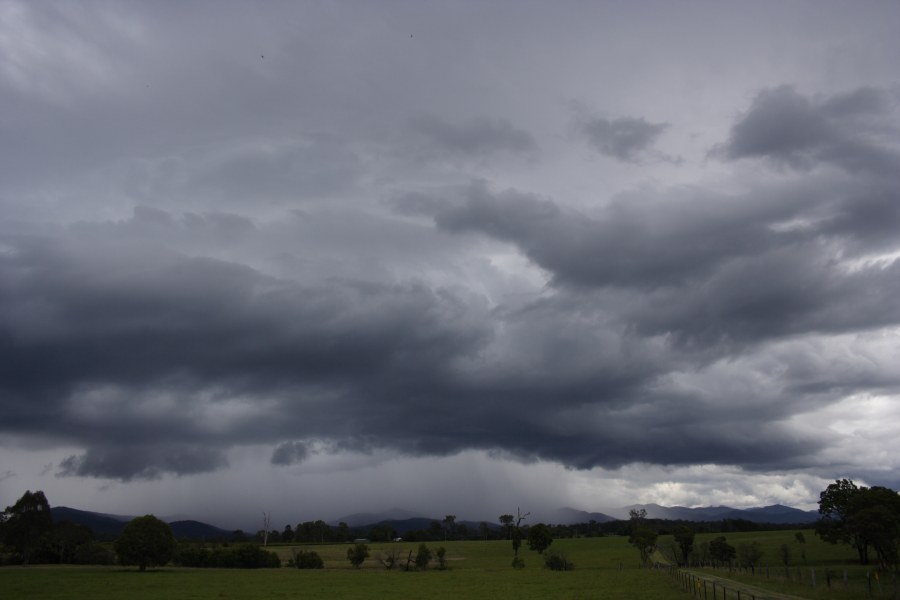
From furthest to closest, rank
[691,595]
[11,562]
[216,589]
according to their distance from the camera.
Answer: [11,562], [216,589], [691,595]

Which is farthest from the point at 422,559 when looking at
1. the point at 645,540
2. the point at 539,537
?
the point at 645,540

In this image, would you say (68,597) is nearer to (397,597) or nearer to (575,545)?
(397,597)

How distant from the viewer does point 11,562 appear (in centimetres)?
14450

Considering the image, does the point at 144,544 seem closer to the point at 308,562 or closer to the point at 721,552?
the point at 308,562

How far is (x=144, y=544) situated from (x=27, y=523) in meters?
61.7

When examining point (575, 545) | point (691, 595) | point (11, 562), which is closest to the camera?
point (691, 595)

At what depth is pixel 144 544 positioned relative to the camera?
111 metres

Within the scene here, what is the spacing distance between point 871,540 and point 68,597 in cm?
9663

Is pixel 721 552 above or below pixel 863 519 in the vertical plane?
below

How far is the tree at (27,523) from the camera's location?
150 m

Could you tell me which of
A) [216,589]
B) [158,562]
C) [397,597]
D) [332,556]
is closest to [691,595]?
[397,597]

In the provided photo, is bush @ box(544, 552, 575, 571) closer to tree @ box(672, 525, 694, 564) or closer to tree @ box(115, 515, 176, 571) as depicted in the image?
tree @ box(672, 525, 694, 564)

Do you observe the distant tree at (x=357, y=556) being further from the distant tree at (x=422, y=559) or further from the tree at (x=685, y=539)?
the tree at (x=685, y=539)

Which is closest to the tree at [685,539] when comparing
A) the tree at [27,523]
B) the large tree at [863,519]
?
the large tree at [863,519]
